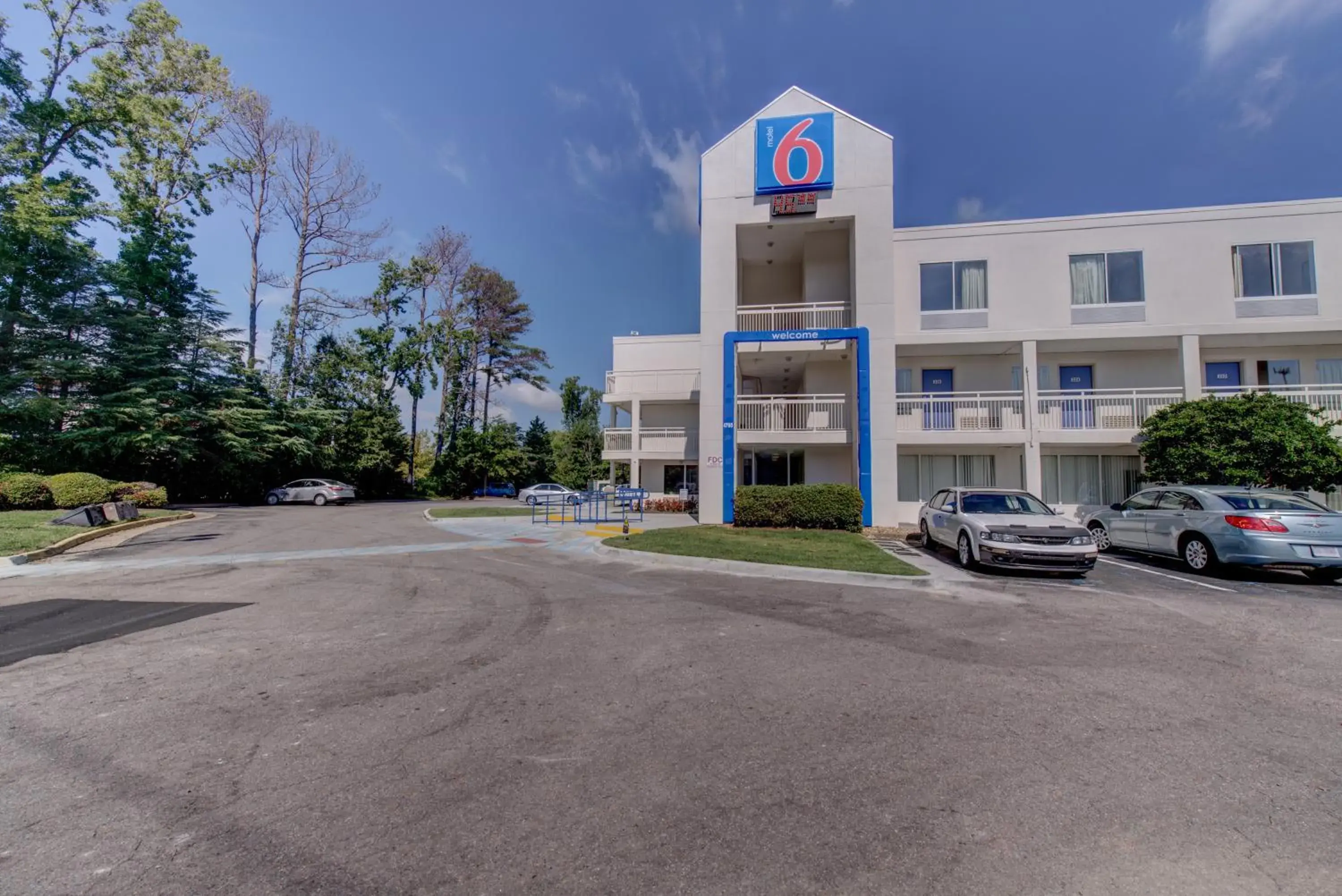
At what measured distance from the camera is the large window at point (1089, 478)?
56.7 feet

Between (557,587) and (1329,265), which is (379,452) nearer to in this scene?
(557,587)

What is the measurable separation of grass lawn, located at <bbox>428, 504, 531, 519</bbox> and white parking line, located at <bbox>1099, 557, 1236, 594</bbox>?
18.7m

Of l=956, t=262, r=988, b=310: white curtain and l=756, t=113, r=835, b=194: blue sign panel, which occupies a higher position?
l=756, t=113, r=835, b=194: blue sign panel

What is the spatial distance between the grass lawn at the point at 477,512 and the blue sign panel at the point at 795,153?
609 inches

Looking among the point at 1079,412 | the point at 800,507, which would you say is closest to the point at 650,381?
the point at 800,507

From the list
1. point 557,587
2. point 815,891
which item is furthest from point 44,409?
point 815,891

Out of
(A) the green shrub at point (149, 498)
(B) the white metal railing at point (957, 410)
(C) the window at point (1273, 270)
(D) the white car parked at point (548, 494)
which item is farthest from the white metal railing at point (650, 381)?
(C) the window at point (1273, 270)

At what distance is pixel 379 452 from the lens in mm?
35500

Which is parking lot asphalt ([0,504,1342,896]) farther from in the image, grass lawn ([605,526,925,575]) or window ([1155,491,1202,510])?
window ([1155,491,1202,510])

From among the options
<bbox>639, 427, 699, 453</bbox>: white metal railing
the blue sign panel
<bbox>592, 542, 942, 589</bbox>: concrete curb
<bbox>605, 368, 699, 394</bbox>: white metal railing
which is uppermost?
the blue sign panel

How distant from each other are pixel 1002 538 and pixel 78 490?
26.8 metres

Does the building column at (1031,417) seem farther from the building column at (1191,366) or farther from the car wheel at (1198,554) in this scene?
the car wheel at (1198,554)

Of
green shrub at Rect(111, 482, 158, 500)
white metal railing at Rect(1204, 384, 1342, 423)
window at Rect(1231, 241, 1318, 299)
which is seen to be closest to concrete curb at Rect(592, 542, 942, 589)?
white metal railing at Rect(1204, 384, 1342, 423)

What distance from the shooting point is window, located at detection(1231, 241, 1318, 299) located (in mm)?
16328
